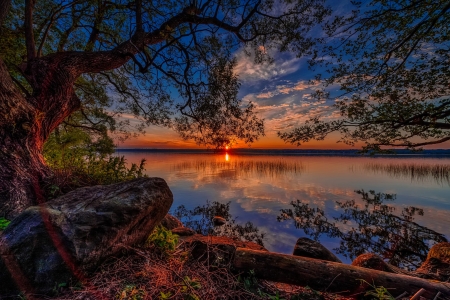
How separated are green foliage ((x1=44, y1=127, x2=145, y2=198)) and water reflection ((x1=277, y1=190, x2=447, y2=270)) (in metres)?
7.30

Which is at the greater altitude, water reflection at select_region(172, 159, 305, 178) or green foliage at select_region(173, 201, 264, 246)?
water reflection at select_region(172, 159, 305, 178)

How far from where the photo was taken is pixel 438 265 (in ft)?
12.6

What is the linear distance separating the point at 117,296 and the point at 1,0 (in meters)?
6.54

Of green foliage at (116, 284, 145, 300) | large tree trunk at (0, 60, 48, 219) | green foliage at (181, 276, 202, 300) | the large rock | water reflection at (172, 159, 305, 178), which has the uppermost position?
large tree trunk at (0, 60, 48, 219)

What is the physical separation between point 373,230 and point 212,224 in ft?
22.1

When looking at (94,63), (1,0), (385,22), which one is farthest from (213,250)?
(385,22)

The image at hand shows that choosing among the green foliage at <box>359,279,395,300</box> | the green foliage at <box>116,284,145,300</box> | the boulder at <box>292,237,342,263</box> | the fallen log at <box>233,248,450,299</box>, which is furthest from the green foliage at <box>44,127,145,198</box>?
the green foliage at <box>359,279,395,300</box>

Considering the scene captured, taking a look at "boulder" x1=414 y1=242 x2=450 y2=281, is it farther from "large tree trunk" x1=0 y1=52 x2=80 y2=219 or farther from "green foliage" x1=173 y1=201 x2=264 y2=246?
"large tree trunk" x1=0 y1=52 x2=80 y2=219

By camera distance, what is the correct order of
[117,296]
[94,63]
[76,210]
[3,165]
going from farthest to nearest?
[94,63]
[3,165]
[76,210]
[117,296]

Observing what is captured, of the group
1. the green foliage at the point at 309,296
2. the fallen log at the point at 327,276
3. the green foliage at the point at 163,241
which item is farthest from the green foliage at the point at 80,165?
the green foliage at the point at 309,296

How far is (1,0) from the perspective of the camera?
402 centimetres

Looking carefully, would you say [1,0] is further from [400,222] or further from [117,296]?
[400,222]

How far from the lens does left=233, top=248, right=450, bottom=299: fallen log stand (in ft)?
6.83

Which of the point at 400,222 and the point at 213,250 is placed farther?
Answer: the point at 400,222
